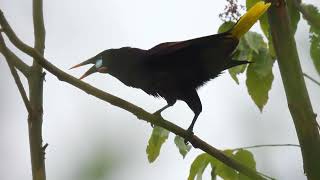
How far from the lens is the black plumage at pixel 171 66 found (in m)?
2.98

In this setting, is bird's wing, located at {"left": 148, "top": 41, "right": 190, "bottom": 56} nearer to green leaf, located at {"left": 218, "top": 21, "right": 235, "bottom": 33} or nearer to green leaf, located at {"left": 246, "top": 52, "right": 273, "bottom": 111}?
green leaf, located at {"left": 218, "top": 21, "right": 235, "bottom": 33}

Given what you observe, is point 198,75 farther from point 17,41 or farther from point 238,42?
Answer: point 17,41

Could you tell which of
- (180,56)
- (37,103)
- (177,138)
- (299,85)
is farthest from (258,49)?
(37,103)

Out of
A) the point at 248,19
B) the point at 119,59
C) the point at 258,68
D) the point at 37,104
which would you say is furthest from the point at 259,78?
the point at 119,59

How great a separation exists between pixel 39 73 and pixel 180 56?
4.03 ft

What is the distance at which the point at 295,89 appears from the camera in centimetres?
214

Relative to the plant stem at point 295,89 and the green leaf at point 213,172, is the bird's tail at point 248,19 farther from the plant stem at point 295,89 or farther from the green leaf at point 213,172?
the green leaf at point 213,172

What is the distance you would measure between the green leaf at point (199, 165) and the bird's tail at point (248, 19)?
65cm

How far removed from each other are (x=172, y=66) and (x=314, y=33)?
114 centimetres

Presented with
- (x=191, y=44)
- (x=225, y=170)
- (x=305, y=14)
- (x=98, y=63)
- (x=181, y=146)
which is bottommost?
(x=225, y=170)

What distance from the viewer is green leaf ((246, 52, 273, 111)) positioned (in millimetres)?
2295

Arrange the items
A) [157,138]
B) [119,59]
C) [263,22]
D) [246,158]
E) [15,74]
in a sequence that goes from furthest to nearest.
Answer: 1. [119,59]
2. [263,22]
3. [157,138]
4. [246,158]
5. [15,74]

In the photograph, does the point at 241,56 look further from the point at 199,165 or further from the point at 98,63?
the point at 98,63

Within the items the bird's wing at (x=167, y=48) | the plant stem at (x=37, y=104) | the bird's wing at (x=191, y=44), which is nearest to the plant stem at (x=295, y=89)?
the bird's wing at (x=191, y=44)
